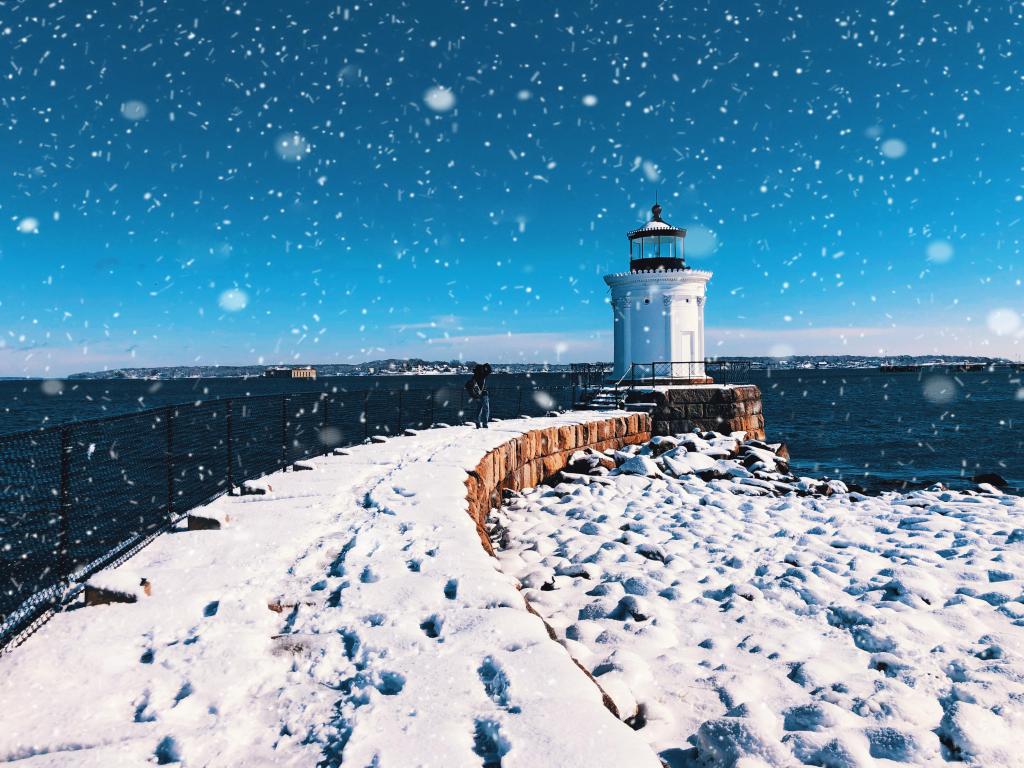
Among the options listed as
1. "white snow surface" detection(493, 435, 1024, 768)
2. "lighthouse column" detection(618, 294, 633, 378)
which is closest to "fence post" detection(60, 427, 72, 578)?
"white snow surface" detection(493, 435, 1024, 768)

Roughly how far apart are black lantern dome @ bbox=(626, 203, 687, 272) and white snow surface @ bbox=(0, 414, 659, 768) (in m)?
21.1

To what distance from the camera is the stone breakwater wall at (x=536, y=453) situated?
8.77 m

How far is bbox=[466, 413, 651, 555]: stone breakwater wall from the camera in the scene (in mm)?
8770

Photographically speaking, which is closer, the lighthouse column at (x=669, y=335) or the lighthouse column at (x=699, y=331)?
the lighthouse column at (x=669, y=335)

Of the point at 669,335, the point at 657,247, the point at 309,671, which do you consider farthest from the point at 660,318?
the point at 309,671

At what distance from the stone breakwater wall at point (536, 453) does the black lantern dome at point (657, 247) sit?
767 cm

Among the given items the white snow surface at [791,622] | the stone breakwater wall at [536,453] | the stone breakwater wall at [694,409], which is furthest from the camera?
the stone breakwater wall at [694,409]

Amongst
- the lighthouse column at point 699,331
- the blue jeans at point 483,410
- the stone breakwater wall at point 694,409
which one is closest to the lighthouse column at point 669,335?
the lighthouse column at point 699,331

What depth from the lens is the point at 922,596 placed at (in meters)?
5.84

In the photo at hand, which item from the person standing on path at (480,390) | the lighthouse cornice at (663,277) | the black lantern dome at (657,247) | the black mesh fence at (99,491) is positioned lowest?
the black mesh fence at (99,491)

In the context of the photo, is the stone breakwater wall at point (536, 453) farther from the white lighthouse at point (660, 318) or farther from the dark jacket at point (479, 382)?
the white lighthouse at point (660, 318)

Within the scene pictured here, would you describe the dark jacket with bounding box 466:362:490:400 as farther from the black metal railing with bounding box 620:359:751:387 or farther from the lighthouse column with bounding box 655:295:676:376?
the lighthouse column with bounding box 655:295:676:376

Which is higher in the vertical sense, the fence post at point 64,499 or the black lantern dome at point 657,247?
the black lantern dome at point 657,247

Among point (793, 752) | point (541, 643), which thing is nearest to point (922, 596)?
point (793, 752)
